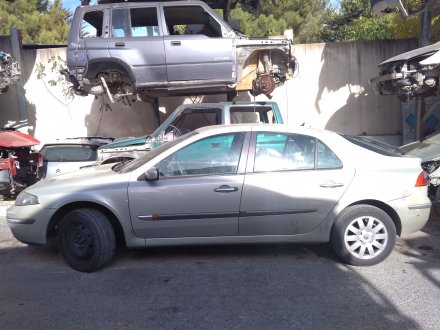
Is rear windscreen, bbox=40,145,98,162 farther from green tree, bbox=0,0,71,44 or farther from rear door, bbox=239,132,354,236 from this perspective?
green tree, bbox=0,0,71,44

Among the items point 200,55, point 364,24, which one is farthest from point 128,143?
point 364,24

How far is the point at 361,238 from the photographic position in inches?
187

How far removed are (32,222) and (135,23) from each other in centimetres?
549

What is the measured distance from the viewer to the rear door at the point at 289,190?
15.4 feet

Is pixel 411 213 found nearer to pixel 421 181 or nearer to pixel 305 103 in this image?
pixel 421 181

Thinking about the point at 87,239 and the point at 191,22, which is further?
the point at 191,22

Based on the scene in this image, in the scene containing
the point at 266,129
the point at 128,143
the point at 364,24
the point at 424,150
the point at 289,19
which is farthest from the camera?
the point at 289,19

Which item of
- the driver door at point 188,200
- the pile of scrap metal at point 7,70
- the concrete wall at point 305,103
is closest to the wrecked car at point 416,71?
the concrete wall at point 305,103

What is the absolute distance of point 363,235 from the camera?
4754mm

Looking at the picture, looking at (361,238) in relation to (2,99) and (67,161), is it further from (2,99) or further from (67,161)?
(2,99)

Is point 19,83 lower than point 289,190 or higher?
higher

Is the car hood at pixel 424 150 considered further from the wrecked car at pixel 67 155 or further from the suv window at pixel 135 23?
the wrecked car at pixel 67 155

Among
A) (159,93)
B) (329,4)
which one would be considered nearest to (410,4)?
(159,93)

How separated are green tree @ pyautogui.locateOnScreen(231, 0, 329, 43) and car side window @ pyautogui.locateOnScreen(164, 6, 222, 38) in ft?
38.4
